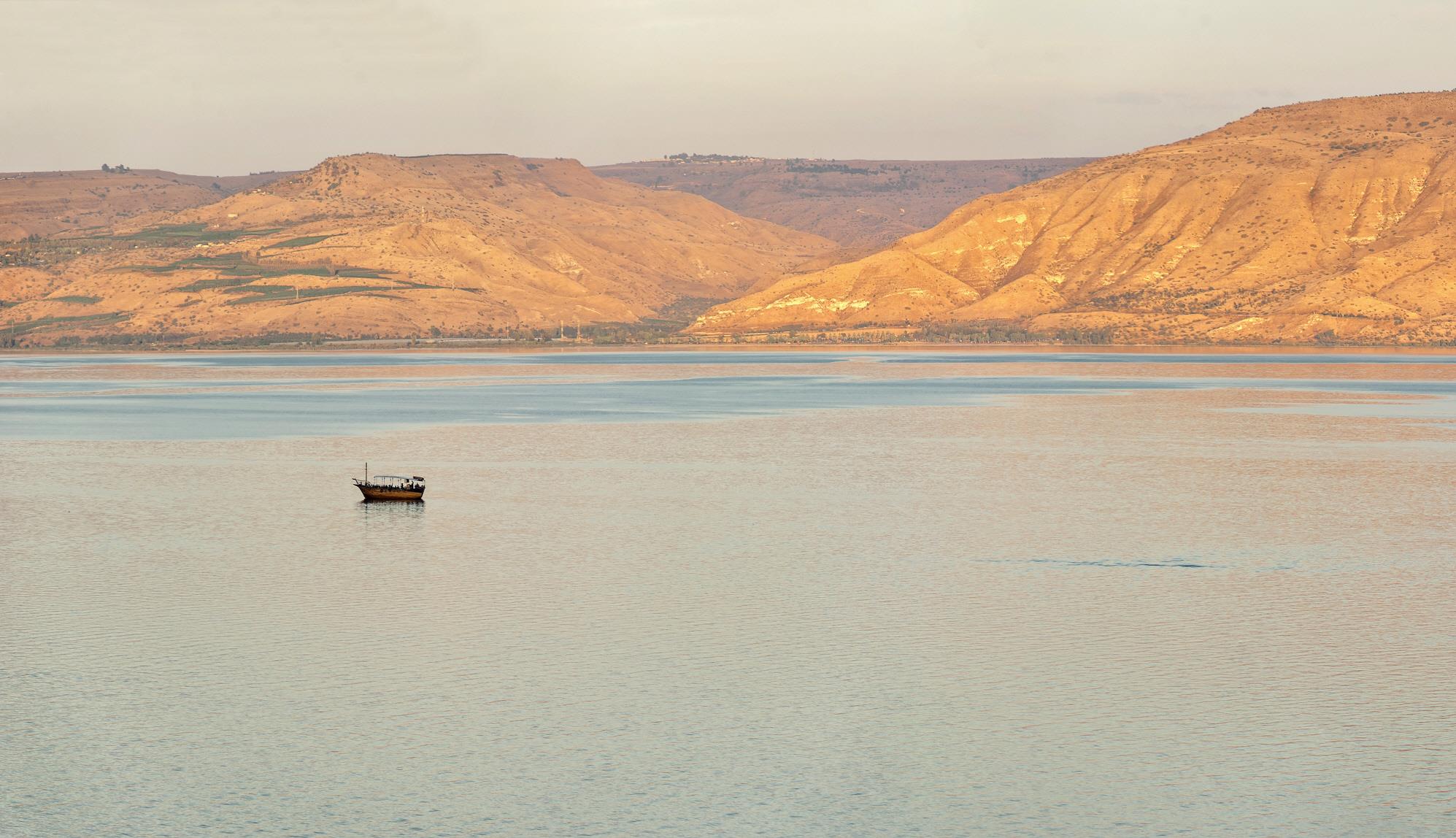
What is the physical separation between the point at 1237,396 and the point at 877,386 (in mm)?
35213

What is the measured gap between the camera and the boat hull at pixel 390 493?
64312mm

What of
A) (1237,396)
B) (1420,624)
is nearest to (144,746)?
(1420,624)

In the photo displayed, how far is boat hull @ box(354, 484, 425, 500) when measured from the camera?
211 ft

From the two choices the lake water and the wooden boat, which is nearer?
the lake water

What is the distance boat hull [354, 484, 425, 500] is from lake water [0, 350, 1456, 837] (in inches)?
45.4

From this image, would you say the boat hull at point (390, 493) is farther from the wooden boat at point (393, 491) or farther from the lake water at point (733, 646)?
the lake water at point (733, 646)

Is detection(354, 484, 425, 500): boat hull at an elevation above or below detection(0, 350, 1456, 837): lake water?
above

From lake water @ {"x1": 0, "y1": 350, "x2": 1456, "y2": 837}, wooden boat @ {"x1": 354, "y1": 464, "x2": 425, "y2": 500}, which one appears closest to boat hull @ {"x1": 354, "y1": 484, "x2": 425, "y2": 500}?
wooden boat @ {"x1": 354, "y1": 464, "x2": 425, "y2": 500}

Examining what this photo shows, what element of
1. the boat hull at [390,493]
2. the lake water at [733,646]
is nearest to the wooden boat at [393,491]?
the boat hull at [390,493]

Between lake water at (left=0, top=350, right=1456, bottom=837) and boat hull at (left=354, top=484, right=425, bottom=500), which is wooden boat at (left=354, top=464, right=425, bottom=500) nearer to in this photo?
boat hull at (left=354, top=484, right=425, bottom=500)

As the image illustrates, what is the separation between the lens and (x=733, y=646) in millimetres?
37219

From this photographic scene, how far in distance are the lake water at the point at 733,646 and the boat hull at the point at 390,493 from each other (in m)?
1.15

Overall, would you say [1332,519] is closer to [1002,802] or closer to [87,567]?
[1002,802]

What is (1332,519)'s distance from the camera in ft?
190
